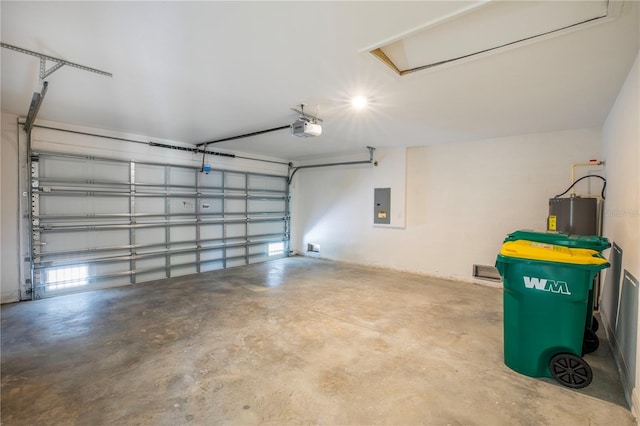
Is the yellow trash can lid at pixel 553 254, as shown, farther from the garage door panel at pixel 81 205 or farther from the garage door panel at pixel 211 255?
the garage door panel at pixel 81 205

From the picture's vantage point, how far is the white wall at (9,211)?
3.82 meters

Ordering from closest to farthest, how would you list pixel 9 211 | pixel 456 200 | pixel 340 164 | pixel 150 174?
pixel 9 211 < pixel 150 174 < pixel 456 200 < pixel 340 164

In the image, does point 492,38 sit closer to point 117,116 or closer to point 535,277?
point 535,277

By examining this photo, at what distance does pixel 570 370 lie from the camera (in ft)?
6.89

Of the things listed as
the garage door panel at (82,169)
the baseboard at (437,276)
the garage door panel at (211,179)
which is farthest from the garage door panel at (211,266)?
the baseboard at (437,276)

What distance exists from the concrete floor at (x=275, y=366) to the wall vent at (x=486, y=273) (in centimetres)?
113

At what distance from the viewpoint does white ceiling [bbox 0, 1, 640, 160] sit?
1776 mm

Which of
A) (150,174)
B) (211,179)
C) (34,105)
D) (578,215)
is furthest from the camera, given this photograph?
(211,179)

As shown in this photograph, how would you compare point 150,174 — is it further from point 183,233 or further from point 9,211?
point 9,211

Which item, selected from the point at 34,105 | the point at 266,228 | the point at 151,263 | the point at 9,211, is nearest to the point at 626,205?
the point at 34,105

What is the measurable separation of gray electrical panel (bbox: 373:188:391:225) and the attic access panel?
3853 mm

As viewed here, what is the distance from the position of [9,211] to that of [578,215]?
24.6 ft

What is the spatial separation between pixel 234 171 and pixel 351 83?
4.17 metres

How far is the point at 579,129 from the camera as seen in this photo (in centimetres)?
419
